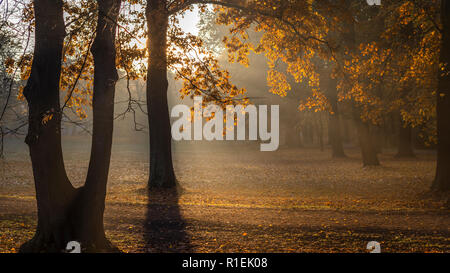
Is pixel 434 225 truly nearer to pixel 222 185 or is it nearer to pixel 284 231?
pixel 284 231

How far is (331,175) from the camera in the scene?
21.3 metres

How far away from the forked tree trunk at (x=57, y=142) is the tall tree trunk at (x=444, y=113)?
10.8 m

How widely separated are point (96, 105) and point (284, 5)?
692 centimetres

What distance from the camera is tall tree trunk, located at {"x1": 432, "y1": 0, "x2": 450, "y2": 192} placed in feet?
41.3

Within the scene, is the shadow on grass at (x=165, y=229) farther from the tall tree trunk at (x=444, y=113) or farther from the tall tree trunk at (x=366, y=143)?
the tall tree trunk at (x=366, y=143)

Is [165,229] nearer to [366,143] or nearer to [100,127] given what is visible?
[100,127]

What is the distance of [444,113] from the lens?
12734 millimetres

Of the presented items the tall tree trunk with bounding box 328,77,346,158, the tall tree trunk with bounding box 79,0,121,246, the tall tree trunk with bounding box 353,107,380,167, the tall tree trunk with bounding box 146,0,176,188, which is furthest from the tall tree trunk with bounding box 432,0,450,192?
the tall tree trunk with bounding box 328,77,346,158

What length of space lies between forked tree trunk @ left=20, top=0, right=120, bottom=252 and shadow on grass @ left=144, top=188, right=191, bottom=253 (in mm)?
1051

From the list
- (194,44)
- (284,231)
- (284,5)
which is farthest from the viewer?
(284,5)

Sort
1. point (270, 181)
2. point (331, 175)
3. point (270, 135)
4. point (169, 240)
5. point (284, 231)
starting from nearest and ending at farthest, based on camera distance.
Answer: point (169, 240), point (284, 231), point (270, 181), point (331, 175), point (270, 135)

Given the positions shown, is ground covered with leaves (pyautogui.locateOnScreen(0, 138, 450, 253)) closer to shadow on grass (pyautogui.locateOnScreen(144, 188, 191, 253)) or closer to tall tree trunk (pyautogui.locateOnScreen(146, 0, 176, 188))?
shadow on grass (pyautogui.locateOnScreen(144, 188, 191, 253))

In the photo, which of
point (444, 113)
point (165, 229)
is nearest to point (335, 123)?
point (444, 113)
